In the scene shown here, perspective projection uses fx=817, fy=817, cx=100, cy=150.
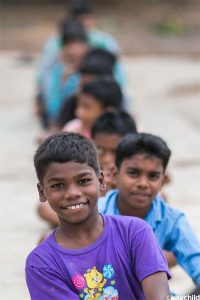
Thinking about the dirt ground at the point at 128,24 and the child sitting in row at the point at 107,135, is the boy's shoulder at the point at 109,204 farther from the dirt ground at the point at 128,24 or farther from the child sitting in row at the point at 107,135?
the dirt ground at the point at 128,24

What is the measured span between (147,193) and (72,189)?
102cm

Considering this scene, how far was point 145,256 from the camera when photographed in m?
2.63

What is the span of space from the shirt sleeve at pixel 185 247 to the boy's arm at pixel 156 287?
746 millimetres

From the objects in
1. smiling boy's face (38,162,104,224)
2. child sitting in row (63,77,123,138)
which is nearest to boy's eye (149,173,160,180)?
smiling boy's face (38,162,104,224)

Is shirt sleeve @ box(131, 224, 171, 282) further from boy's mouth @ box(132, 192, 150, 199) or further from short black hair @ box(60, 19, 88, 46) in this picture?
short black hair @ box(60, 19, 88, 46)

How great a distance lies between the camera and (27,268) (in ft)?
8.70

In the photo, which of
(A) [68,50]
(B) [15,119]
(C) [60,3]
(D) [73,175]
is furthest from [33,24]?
(D) [73,175]

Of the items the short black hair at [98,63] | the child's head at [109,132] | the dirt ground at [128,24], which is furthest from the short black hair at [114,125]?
the dirt ground at [128,24]

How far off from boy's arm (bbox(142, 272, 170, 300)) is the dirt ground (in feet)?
32.7

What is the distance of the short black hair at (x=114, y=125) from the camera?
4.65 m

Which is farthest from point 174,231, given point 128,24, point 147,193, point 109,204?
point 128,24

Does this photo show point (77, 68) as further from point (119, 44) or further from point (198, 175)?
point (119, 44)

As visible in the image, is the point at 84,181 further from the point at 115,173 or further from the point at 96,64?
the point at 96,64

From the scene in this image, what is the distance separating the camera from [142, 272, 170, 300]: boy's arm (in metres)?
2.55
